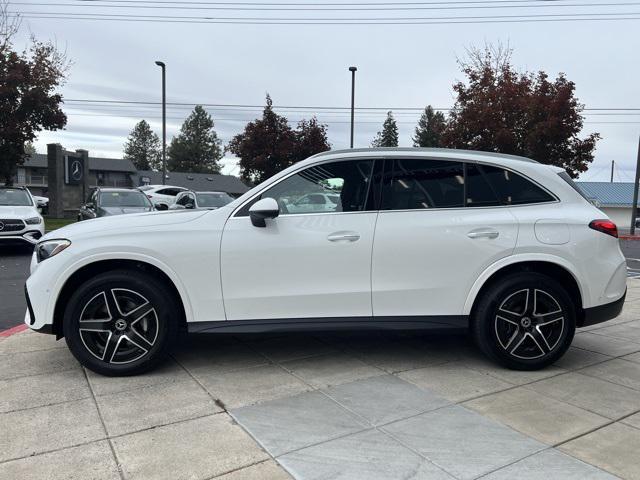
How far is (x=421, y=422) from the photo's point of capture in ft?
11.2

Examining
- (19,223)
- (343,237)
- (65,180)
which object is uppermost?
(65,180)

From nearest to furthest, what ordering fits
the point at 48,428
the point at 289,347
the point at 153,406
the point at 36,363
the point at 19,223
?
the point at 48,428 → the point at 153,406 → the point at 36,363 → the point at 289,347 → the point at 19,223

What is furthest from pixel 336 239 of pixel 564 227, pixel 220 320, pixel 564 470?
pixel 564 470

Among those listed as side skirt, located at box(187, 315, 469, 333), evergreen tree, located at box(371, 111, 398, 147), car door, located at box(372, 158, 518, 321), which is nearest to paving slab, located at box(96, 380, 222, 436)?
side skirt, located at box(187, 315, 469, 333)

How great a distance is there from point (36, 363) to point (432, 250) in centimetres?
347

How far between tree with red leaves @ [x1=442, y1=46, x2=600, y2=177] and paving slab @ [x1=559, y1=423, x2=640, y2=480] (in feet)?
60.0

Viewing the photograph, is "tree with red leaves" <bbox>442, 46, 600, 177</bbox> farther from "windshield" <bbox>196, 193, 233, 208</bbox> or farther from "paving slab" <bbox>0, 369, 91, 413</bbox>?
"paving slab" <bbox>0, 369, 91, 413</bbox>

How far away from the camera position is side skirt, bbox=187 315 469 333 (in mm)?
4188

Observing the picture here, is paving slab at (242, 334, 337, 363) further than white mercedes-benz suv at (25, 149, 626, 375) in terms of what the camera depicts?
Yes

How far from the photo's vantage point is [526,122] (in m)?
20.8

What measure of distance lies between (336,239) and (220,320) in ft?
3.66

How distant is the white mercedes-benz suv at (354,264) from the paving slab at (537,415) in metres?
0.55

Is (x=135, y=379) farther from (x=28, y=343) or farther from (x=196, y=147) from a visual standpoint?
(x=196, y=147)

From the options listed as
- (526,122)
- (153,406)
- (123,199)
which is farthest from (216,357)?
(526,122)
